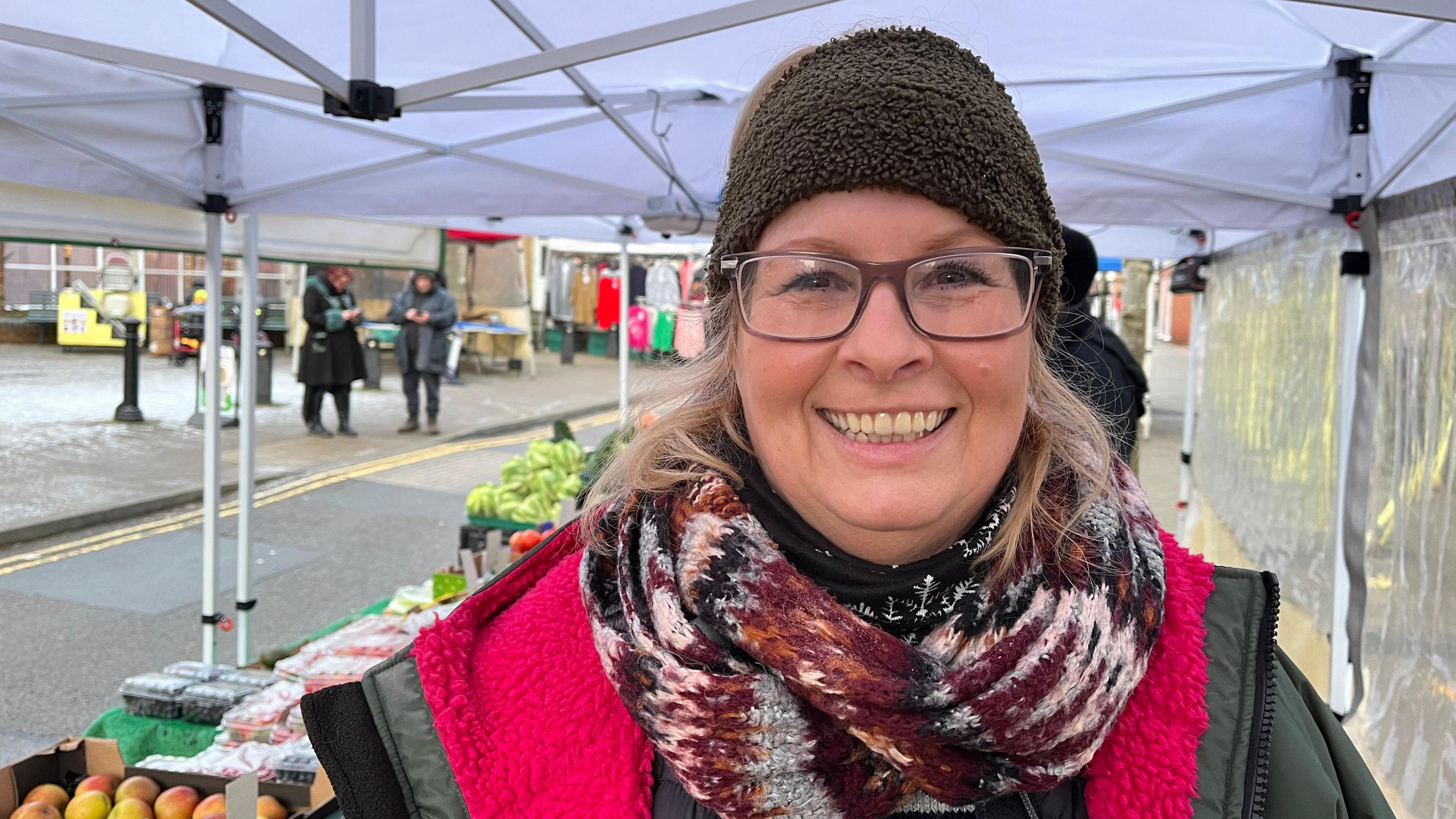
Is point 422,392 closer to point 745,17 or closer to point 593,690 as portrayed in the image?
point 745,17

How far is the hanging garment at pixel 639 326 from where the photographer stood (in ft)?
55.8

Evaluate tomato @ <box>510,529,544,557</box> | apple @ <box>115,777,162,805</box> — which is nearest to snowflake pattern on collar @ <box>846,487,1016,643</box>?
apple @ <box>115,777,162,805</box>

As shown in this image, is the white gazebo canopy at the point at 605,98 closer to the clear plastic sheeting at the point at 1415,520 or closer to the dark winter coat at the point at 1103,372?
the clear plastic sheeting at the point at 1415,520

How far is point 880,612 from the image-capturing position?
119 centimetres

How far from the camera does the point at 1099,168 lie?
155 inches

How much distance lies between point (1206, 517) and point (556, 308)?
18.0 m

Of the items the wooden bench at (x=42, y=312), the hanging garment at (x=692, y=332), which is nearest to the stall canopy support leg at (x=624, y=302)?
the hanging garment at (x=692, y=332)

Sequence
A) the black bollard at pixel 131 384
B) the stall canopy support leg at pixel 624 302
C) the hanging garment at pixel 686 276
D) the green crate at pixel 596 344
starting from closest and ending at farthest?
the stall canopy support leg at pixel 624 302
the black bollard at pixel 131 384
the hanging garment at pixel 686 276
the green crate at pixel 596 344

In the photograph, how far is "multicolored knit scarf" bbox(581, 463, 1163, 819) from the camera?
1.09m

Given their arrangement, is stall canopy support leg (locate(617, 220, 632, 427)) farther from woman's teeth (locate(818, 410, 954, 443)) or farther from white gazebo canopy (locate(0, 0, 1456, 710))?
woman's teeth (locate(818, 410, 954, 443))

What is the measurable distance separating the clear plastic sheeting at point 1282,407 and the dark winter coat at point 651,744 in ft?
10.1

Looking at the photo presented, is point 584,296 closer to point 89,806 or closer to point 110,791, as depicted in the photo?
point 110,791

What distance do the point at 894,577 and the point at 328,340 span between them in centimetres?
1141

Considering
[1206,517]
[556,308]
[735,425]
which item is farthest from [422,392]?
[735,425]
